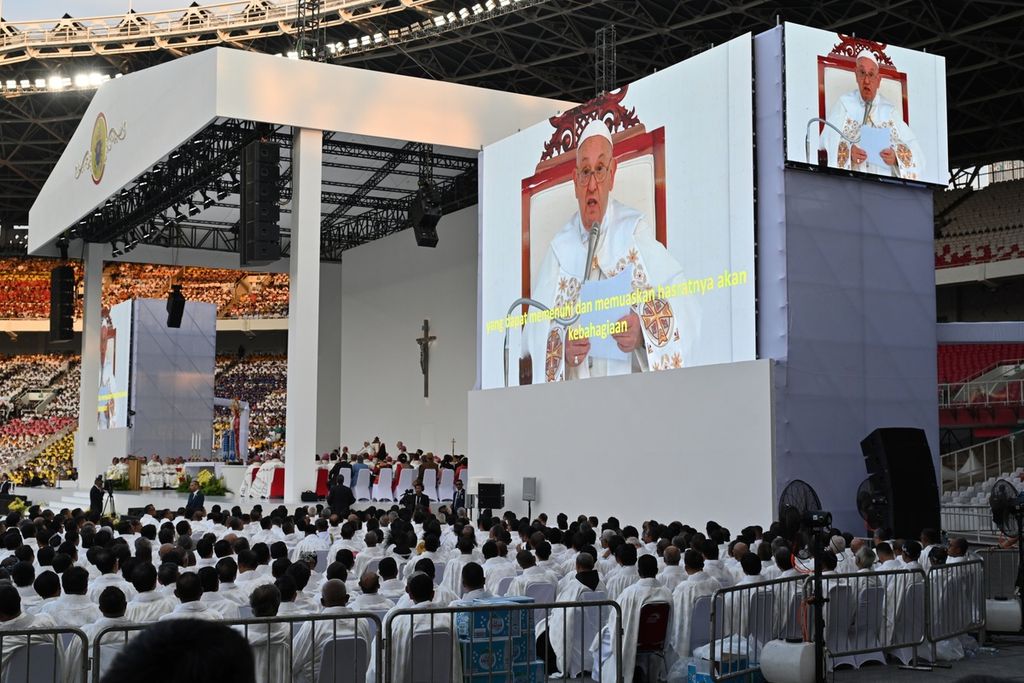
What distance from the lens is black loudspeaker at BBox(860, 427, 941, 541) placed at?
14.1m

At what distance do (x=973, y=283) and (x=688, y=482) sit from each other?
25.0 m

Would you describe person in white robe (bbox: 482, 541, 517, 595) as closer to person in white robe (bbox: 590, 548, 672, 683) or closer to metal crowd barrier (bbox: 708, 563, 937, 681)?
person in white robe (bbox: 590, 548, 672, 683)

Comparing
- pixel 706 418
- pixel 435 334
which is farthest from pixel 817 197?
pixel 435 334

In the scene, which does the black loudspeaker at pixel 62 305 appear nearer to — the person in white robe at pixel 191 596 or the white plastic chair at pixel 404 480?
the white plastic chair at pixel 404 480

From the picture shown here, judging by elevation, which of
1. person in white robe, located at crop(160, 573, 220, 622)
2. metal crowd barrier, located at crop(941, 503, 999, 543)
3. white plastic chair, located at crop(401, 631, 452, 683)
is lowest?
metal crowd barrier, located at crop(941, 503, 999, 543)

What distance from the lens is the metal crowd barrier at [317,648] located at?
6.68m

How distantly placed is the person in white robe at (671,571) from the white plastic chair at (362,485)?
50.3 ft

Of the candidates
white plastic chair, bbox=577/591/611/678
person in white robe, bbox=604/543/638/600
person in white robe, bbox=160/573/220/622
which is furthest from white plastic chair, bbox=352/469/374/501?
person in white robe, bbox=160/573/220/622

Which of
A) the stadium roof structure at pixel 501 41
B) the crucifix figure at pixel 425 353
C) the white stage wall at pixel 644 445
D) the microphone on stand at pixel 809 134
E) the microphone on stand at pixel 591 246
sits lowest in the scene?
the white stage wall at pixel 644 445

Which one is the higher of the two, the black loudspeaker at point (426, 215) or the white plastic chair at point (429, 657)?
the black loudspeaker at point (426, 215)

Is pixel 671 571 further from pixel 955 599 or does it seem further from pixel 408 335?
pixel 408 335

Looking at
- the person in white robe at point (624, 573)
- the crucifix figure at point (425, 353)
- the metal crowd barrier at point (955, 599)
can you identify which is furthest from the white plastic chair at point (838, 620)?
the crucifix figure at point (425, 353)

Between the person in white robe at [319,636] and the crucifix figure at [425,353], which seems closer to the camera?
the person in white robe at [319,636]

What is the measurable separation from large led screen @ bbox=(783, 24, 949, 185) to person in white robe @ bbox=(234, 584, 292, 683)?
11.3 metres
